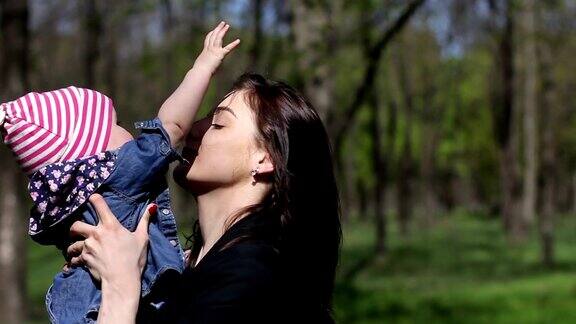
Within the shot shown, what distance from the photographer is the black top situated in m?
2.44

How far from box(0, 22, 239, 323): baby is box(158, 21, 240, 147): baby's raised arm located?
8cm

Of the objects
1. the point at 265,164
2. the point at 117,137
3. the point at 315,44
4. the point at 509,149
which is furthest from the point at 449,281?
the point at 265,164

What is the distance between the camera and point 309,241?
2654mm

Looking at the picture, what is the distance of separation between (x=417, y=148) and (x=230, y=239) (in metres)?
68.2

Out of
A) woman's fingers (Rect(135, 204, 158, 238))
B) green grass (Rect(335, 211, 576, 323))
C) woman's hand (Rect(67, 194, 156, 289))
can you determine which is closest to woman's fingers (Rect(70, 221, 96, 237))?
woman's hand (Rect(67, 194, 156, 289))

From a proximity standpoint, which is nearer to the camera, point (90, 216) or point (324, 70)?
point (90, 216)

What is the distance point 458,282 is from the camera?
2527 cm

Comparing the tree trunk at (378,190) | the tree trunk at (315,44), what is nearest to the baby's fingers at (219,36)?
the tree trunk at (315,44)

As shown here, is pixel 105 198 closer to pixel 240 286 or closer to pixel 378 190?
pixel 240 286

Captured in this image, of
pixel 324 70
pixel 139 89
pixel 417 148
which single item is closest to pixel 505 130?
pixel 139 89

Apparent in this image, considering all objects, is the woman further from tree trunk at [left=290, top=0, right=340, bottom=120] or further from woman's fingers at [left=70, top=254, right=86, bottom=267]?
tree trunk at [left=290, top=0, right=340, bottom=120]

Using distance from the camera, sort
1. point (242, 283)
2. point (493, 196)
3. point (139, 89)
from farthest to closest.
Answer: point (493, 196) → point (139, 89) → point (242, 283)

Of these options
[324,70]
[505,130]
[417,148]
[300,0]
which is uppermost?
[300,0]

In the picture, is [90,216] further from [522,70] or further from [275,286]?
[522,70]
